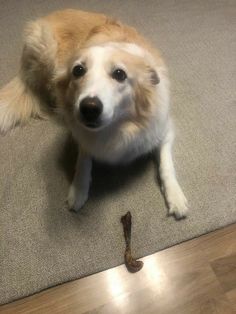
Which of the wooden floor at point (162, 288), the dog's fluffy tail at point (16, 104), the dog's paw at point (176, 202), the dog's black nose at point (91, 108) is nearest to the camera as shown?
the dog's black nose at point (91, 108)

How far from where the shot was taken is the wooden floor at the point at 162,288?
122 cm

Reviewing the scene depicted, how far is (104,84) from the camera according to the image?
3.37ft

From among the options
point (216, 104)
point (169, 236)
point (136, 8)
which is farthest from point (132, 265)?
point (136, 8)

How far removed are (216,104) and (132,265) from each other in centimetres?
87

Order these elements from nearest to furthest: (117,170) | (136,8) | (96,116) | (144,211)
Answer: (96,116) → (144,211) → (117,170) → (136,8)

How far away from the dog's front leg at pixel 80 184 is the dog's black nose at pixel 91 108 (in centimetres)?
39

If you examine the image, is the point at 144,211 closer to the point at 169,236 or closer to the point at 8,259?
the point at 169,236

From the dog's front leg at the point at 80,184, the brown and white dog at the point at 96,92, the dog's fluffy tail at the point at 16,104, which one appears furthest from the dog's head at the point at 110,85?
the dog's fluffy tail at the point at 16,104

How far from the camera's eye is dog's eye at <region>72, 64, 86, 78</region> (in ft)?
3.58

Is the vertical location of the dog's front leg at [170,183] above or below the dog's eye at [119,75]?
below

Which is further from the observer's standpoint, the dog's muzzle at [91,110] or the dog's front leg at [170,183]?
the dog's front leg at [170,183]

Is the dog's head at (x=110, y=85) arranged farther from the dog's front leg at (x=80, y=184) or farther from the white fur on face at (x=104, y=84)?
the dog's front leg at (x=80, y=184)

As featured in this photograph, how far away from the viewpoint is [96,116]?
1024 mm

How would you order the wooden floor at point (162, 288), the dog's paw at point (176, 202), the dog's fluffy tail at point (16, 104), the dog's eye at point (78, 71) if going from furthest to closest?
1. the dog's fluffy tail at point (16, 104)
2. the dog's paw at point (176, 202)
3. the wooden floor at point (162, 288)
4. the dog's eye at point (78, 71)
